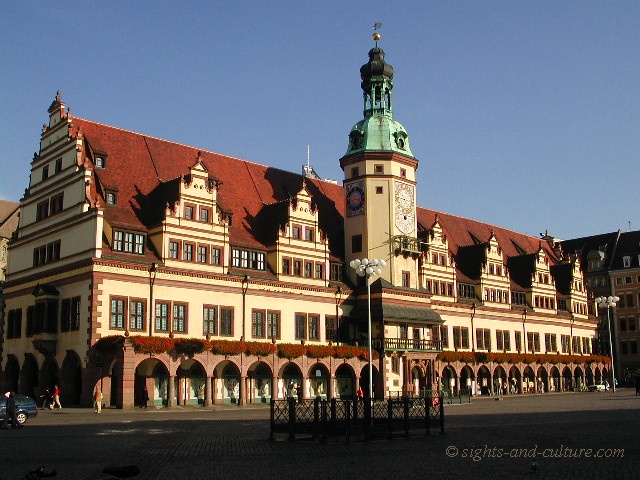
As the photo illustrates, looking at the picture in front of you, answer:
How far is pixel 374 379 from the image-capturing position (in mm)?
66688

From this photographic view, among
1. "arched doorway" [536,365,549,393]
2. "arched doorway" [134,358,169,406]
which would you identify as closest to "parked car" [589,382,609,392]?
"arched doorway" [536,365,549,393]

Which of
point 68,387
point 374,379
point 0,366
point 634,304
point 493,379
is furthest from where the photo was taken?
point 634,304

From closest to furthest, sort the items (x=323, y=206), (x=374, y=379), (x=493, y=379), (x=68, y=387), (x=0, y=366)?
(x=68, y=387) → (x=0, y=366) → (x=374, y=379) → (x=323, y=206) → (x=493, y=379)

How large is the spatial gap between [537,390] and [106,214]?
182 ft

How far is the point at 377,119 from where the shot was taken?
2830 inches

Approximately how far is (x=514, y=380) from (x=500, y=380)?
2.34 m

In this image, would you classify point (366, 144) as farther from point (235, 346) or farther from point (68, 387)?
point (68, 387)

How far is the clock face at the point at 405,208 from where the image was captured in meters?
69.8

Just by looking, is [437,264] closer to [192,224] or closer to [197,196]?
[197,196]

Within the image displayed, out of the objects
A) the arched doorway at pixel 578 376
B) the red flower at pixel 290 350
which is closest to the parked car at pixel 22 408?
the red flower at pixel 290 350

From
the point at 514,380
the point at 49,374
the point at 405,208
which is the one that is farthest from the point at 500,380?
the point at 49,374

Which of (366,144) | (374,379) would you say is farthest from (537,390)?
(366,144)

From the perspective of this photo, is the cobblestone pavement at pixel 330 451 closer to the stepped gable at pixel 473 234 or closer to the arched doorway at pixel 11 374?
the arched doorway at pixel 11 374

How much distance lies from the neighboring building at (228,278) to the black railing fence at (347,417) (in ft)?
77.4
